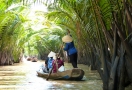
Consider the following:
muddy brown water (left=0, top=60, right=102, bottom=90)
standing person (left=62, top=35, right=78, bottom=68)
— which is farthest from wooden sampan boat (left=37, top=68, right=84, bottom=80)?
standing person (left=62, top=35, right=78, bottom=68)

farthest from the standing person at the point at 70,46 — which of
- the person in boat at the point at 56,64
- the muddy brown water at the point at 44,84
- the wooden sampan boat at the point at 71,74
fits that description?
the wooden sampan boat at the point at 71,74

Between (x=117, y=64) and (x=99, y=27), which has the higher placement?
(x=99, y=27)

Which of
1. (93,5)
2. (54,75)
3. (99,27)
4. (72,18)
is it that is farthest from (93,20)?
(72,18)

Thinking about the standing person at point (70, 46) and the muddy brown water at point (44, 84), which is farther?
the standing person at point (70, 46)

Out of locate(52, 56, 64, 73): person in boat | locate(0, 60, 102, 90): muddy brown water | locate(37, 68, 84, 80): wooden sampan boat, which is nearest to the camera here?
locate(0, 60, 102, 90): muddy brown water

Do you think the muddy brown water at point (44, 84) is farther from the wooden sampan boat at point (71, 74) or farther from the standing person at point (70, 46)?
the standing person at point (70, 46)

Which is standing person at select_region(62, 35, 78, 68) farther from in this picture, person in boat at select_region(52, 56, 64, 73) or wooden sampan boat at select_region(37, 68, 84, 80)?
wooden sampan boat at select_region(37, 68, 84, 80)

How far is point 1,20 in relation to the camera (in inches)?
557

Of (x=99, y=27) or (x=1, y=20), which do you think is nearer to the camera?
(x=99, y=27)

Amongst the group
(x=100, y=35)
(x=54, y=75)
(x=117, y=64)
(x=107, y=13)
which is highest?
(x=107, y=13)

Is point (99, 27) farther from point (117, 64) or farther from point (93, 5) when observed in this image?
point (117, 64)

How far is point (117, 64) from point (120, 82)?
36 cm

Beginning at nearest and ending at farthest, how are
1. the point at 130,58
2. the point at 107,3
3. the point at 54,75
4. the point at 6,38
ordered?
the point at 130,58 → the point at 107,3 → the point at 54,75 → the point at 6,38

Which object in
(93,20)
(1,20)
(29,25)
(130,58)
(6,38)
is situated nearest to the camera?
(130,58)
